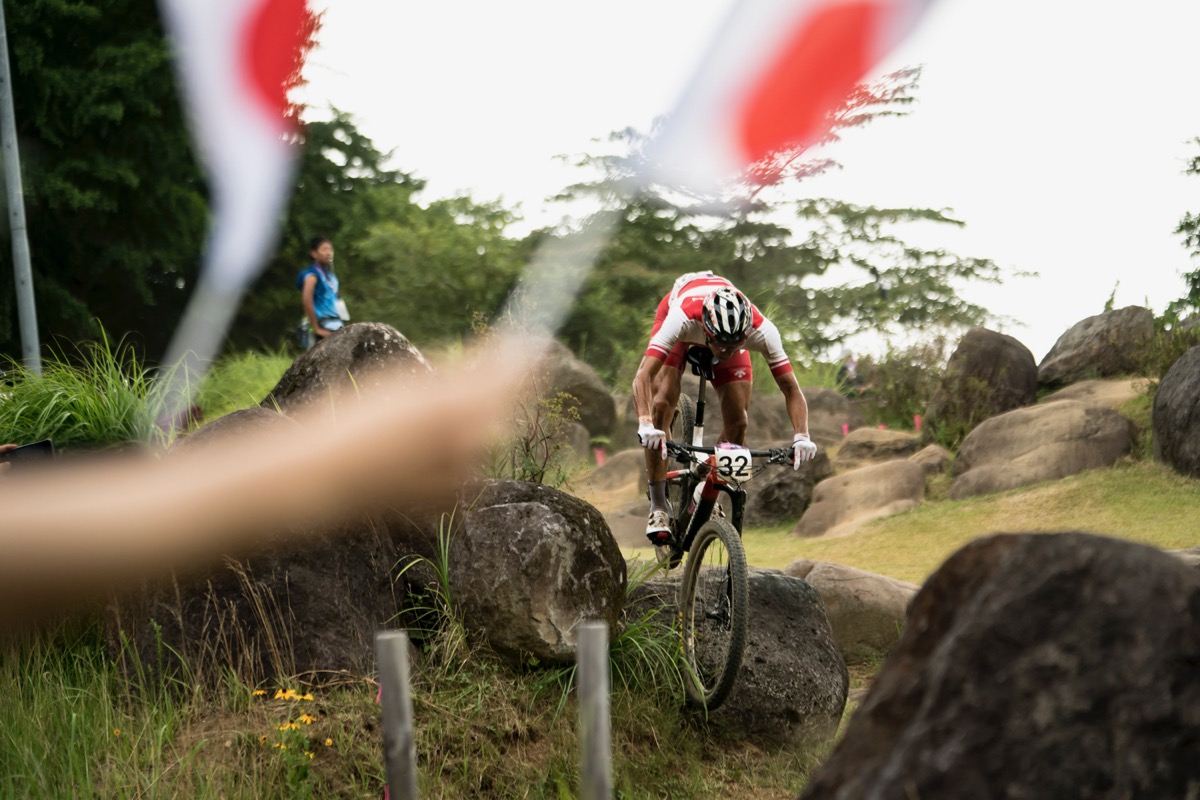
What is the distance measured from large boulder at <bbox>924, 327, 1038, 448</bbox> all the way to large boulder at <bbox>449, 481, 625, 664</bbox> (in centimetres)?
1027

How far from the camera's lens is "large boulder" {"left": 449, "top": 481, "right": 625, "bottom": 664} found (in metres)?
6.69

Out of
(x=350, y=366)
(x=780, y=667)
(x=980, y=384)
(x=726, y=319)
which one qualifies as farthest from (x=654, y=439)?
(x=980, y=384)

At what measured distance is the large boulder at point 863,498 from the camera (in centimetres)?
1398

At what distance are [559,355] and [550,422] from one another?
13.1 meters

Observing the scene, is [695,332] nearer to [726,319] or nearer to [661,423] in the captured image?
[661,423]

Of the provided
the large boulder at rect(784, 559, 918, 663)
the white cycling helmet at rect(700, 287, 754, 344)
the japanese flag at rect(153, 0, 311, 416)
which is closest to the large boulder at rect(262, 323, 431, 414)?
the japanese flag at rect(153, 0, 311, 416)

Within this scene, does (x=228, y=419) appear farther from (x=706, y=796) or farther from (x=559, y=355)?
(x=559, y=355)

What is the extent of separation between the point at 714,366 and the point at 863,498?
24.5ft

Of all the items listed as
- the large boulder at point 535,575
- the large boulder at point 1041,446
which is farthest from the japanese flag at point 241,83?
the large boulder at point 1041,446

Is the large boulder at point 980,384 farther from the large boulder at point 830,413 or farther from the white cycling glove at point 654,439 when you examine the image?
the white cycling glove at point 654,439

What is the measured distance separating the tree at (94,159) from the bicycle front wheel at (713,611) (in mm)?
13887

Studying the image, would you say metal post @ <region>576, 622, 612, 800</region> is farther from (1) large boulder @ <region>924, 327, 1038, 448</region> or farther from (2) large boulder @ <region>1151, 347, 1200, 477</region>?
(1) large boulder @ <region>924, 327, 1038, 448</region>

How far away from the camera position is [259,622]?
648 centimetres

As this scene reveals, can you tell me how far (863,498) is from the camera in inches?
564
